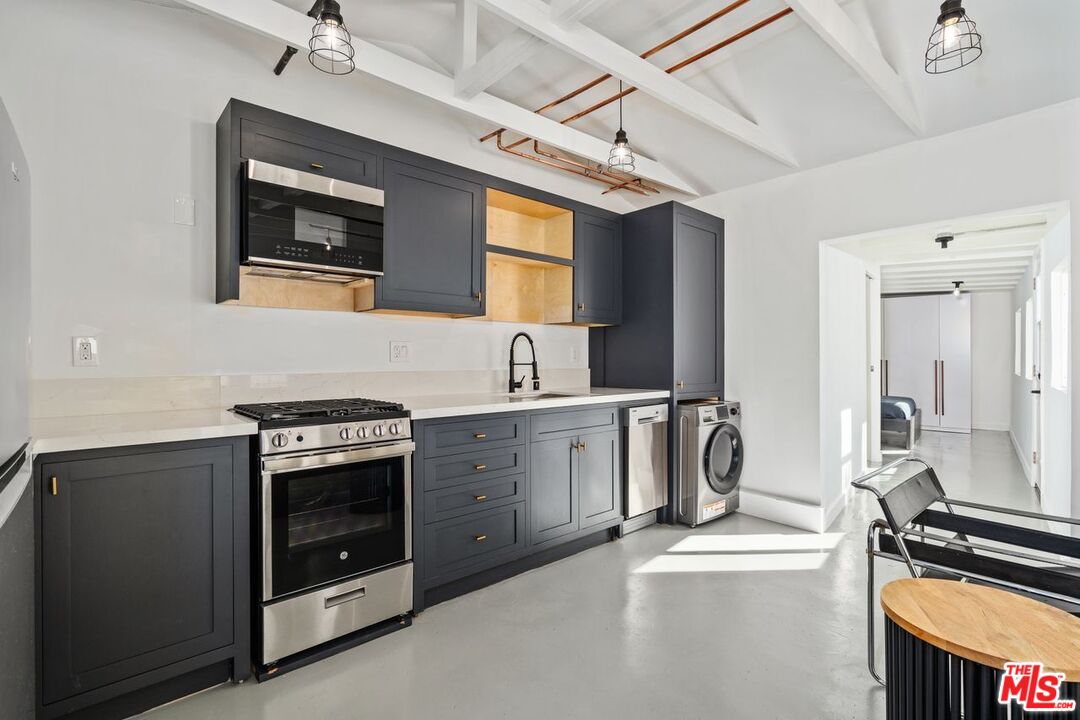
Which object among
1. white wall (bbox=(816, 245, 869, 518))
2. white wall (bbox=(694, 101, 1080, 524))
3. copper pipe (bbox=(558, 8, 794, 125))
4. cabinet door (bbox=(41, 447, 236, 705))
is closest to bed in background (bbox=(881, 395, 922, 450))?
white wall (bbox=(816, 245, 869, 518))

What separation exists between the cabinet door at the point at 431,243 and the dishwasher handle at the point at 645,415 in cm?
129

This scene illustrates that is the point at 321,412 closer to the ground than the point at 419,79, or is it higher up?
closer to the ground

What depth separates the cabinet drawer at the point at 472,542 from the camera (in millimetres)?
2629

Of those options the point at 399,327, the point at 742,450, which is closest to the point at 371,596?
the point at 399,327

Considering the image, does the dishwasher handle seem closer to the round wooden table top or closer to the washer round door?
the washer round door

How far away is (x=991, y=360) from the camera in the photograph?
28.5ft

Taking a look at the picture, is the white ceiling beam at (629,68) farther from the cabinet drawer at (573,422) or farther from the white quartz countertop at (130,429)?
the white quartz countertop at (130,429)

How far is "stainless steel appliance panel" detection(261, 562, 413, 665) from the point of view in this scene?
2.09m

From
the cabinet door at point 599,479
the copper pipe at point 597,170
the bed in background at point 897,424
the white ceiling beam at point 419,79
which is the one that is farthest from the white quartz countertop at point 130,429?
the bed in background at point 897,424

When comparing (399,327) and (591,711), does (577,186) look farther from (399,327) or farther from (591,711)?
(591,711)

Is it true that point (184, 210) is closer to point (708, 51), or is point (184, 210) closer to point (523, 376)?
point (523, 376)

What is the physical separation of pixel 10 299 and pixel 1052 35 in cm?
437

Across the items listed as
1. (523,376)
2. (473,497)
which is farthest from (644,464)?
(473,497)

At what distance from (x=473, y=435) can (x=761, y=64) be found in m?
2.91
